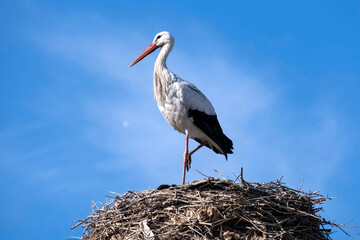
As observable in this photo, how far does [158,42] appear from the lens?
865cm

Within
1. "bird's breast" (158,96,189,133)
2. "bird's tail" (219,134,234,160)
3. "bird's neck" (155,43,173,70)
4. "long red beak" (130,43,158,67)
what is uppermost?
"long red beak" (130,43,158,67)

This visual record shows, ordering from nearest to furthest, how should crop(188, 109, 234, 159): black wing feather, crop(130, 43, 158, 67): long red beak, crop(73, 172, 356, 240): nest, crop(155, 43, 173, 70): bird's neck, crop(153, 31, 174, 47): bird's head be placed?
crop(73, 172, 356, 240): nest, crop(188, 109, 234, 159): black wing feather, crop(155, 43, 173, 70): bird's neck, crop(153, 31, 174, 47): bird's head, crop(130, 43, 158, 67): long red beak

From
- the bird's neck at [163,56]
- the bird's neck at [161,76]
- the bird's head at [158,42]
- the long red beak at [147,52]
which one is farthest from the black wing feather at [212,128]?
the long red beak at [147,52]

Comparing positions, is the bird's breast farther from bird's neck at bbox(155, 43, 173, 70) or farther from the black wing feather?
bird's neck at bbox(155, 43, 173, 70)

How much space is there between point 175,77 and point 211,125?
3.11 feet

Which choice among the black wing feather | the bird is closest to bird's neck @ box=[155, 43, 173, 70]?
the bird

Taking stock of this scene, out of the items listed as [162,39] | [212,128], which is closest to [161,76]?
[162,39]

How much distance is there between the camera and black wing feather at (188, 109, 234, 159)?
773 cm

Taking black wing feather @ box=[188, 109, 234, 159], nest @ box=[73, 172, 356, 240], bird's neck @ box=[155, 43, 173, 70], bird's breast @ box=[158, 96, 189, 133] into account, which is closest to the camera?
nest @ box=[73, 172, 356, 240]

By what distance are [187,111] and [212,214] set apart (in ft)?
8.22

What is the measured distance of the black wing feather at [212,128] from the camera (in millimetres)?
7727

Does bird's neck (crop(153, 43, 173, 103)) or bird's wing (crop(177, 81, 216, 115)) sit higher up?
bird's neck (crop(153, 43, 173, 103))

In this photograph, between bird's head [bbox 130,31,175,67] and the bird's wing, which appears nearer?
the bird's wing

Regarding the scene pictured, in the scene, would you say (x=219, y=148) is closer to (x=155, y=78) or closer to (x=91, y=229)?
(x=155, y=78)
